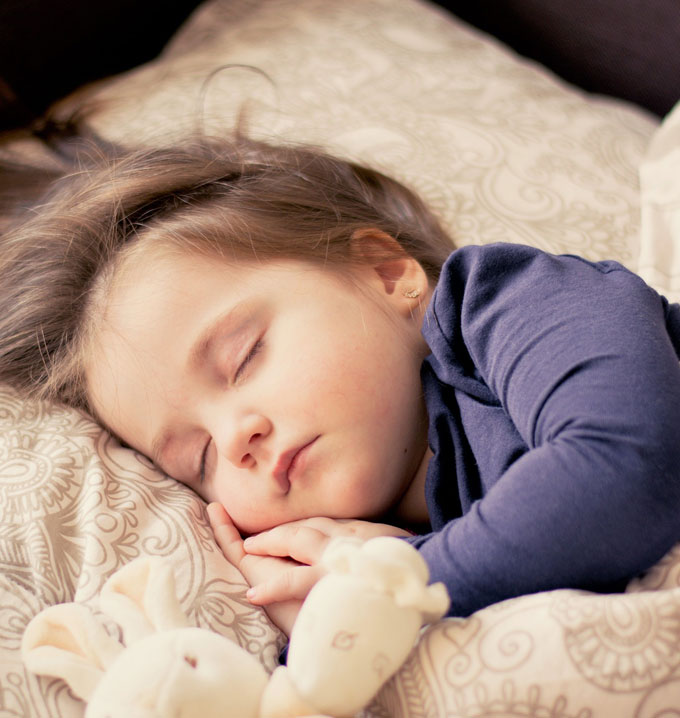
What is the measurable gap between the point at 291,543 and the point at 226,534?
89 millimetres

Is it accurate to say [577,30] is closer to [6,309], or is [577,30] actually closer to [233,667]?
[6,309]

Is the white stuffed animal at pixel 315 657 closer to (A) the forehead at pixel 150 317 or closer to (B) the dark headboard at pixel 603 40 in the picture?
(A) the forehead at pixel 150 317

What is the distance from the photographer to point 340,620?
0.51m

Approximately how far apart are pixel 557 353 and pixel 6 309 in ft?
Result: 2.37

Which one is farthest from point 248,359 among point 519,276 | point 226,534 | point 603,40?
point 603,40

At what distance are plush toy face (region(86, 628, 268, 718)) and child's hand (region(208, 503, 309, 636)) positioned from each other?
19 centimetres

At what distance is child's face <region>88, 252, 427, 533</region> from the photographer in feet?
2.63

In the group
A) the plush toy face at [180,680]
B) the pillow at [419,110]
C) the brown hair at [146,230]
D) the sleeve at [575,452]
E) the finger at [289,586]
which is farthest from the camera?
the pillow at [419,110]

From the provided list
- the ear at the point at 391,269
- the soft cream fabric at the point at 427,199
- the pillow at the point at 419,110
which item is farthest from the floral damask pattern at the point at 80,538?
the pillow at the point at 419,110

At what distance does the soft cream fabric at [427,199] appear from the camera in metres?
0.55

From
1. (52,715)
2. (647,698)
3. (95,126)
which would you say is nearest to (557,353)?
(647,698)

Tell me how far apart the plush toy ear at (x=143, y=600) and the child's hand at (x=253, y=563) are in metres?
0.17

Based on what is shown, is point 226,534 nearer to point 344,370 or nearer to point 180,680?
point 344,370

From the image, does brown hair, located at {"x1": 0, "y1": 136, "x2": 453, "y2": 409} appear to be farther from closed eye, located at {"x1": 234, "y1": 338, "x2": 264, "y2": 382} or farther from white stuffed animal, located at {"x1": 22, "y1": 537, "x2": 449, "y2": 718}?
white stuffed animal, located at {"x1": 22, "y1": 537, "x2": 449, "y2": 718}
